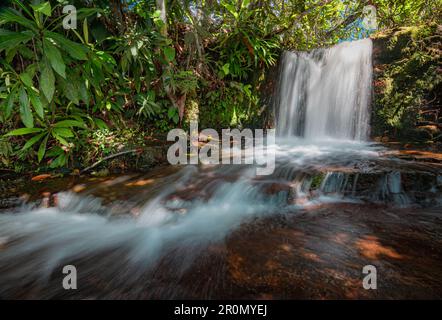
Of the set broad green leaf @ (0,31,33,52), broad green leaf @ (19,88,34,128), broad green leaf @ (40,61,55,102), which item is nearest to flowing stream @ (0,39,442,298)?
broad green leaf @ (19,88,34,128)

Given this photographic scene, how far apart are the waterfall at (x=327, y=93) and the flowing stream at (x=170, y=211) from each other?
2.46 feet

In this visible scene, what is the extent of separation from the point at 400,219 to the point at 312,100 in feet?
11.7

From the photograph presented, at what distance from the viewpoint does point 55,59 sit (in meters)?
Result: 2.02

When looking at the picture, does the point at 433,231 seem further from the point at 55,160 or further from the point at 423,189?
the point at 55,160

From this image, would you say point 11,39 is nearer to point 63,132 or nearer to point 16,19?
point 16,19

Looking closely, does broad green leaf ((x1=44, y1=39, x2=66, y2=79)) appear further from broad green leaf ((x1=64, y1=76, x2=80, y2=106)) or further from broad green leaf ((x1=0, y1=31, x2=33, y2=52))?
broad green leaf ((x1=64, y1=76, x2=80, y2=106))

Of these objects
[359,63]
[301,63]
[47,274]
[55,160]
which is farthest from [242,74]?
[47,274]

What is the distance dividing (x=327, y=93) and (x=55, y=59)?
4409 millimetres

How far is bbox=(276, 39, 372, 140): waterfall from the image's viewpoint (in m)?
4.39

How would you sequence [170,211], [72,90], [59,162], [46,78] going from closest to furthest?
[46,78] → [170,211] → [72,90] → [59,162]

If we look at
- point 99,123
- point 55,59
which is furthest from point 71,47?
point 99,123

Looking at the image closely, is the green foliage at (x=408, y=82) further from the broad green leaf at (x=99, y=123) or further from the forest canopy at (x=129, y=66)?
the broad green leaf at (x=99, y=123)

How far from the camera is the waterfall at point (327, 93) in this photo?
4387 millimetres

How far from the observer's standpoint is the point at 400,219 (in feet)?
6.01
